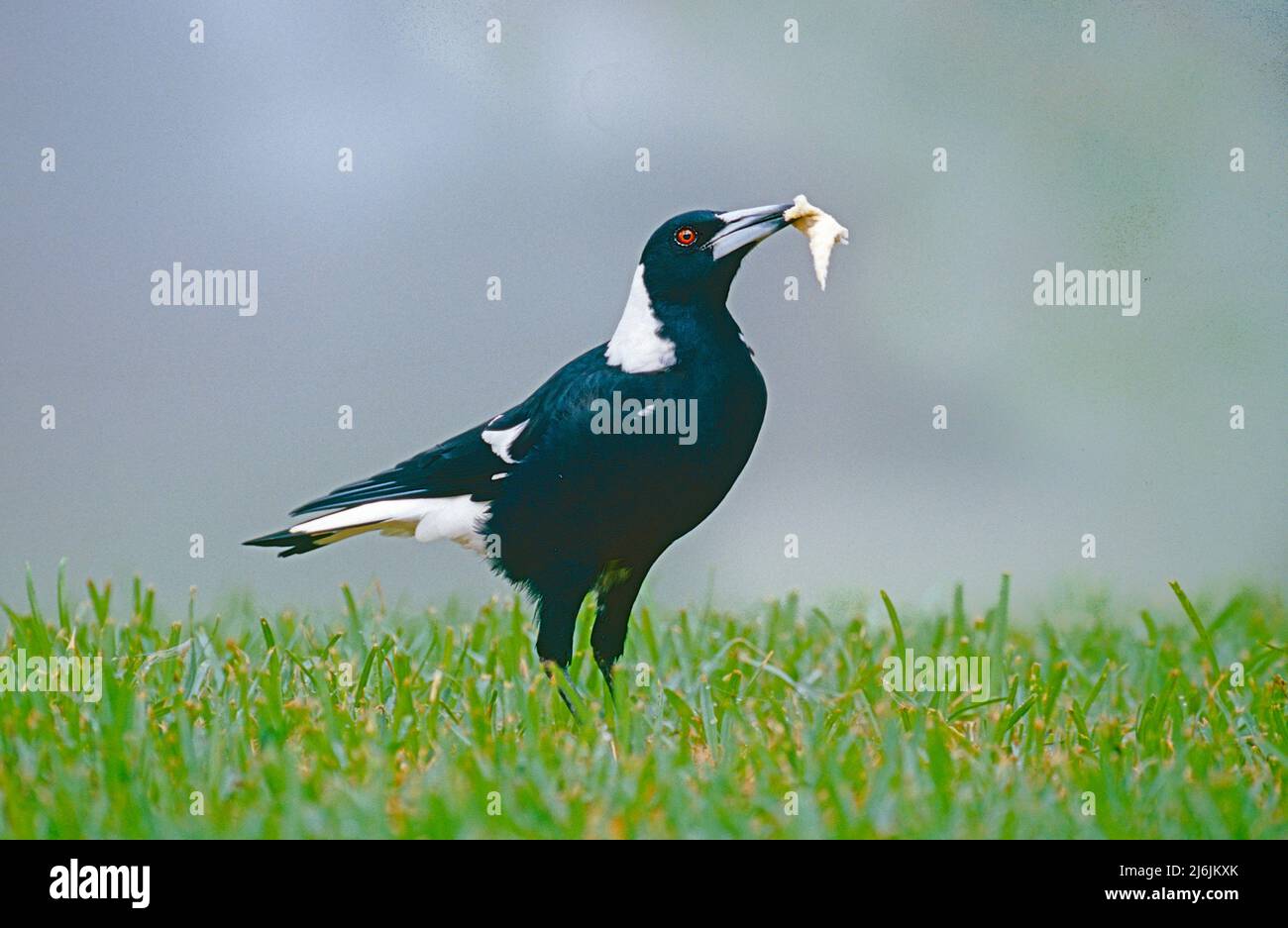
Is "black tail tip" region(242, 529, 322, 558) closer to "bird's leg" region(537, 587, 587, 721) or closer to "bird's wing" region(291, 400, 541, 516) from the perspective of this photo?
"bird's wing" region(291, 400, 541, 516)

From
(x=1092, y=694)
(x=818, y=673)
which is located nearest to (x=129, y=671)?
(x=818, y=673)

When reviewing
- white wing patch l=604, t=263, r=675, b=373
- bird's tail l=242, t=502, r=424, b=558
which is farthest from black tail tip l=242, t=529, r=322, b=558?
white wing patch l=604, t=263, r=675, b=373

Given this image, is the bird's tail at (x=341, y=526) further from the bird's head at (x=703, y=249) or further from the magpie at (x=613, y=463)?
the bird's head at (x=703, y=249)

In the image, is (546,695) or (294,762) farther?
(546,695)

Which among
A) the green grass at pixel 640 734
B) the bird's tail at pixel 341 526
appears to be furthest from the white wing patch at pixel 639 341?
the green grass at pixel 640 734

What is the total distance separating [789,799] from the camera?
263cm

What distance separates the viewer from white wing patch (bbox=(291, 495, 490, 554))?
3457mm

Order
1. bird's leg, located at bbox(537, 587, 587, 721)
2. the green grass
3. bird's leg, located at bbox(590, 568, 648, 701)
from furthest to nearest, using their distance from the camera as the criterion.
Result: bird's leg, located at bbox(590, 568, 648, 701)
bird's leg, located at bbox(537, 587, 587, 721)
the green grass

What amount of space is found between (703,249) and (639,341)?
1.01ft

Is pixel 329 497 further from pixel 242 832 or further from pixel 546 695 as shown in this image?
pixel 242 832

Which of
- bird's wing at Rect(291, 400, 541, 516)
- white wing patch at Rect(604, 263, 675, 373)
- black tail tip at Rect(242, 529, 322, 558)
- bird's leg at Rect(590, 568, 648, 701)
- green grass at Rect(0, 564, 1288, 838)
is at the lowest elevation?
green grass at Rect(0, 564, 1288, 838)

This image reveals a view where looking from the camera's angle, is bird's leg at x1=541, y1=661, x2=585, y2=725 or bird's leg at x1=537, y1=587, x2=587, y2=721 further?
bird's leg at x1=537, y1=587, x2=587, y2=721

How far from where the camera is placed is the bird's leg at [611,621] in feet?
11.5
